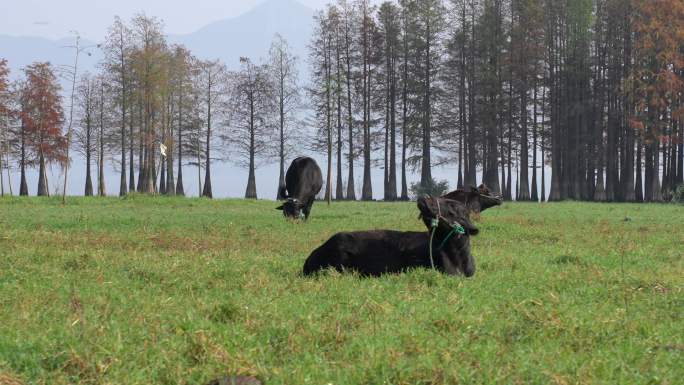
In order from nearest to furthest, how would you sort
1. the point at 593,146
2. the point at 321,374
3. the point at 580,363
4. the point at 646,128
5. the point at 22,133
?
the point at 321,374 < the point at 580,363 < the point at 646,128 < the point at 593,146 < the point at 22,133

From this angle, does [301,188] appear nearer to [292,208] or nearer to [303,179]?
[303,179]

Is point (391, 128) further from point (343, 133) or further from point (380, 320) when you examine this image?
point (380, 320)

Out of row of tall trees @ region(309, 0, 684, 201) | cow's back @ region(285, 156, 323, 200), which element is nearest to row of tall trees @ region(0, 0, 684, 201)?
row of tall trees @ region(309, 0, 684, 201)

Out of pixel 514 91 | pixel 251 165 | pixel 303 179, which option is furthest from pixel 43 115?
pixel 303 179

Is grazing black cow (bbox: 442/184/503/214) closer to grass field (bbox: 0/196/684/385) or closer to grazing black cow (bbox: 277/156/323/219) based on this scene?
grass field (bbox: 0/196/684/385)

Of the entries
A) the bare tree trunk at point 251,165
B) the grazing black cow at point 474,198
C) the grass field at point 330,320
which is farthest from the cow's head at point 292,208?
the bare tree trunk at point 251,165

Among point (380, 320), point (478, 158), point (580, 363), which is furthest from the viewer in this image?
point (478, 158)

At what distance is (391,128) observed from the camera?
5484cm

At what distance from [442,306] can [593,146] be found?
45.4 meters

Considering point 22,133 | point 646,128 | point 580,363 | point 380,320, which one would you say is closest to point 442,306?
point 380,320

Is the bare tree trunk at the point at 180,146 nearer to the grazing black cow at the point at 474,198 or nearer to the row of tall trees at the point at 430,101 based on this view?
the row of tall trees at the point at 430,101

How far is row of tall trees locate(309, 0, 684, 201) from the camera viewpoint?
44812 millimetres

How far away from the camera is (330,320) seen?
615 centimetres

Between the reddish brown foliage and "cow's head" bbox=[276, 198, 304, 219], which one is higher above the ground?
the reddish brown foliage
